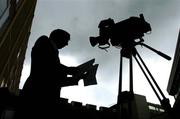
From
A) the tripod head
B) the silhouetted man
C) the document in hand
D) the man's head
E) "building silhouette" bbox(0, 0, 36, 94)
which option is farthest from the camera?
"building silhouette" bbox(0, 0, 36, 94)

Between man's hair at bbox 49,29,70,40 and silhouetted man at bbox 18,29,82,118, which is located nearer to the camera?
silhouetted man at bbox 18,29,82,118

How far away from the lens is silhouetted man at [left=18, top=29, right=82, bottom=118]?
2.38 metres

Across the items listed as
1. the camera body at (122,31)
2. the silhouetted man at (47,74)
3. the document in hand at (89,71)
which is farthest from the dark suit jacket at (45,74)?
the camera body at (122,31)

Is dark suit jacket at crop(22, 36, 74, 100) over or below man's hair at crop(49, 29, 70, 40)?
below

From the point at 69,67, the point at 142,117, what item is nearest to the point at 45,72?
the point at 69,67

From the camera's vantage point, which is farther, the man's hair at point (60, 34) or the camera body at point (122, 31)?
the camera body at point (122, 31)

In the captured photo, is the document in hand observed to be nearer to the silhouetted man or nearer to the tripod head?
the silhouetted man

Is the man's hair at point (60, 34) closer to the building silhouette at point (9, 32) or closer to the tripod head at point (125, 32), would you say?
the tripod head at point (125, 32)

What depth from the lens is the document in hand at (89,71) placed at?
9.02 ft

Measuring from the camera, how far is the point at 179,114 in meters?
2.49

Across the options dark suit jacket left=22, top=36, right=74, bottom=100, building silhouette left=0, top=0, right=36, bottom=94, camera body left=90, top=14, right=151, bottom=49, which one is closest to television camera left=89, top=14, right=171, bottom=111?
camera body left=90, top=14, right=151, bottom=49

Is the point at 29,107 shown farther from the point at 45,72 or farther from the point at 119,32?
the point at 119,32

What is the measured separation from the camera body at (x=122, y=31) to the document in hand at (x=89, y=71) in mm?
702

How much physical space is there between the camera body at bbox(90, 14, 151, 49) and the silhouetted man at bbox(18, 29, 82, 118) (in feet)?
2.25
